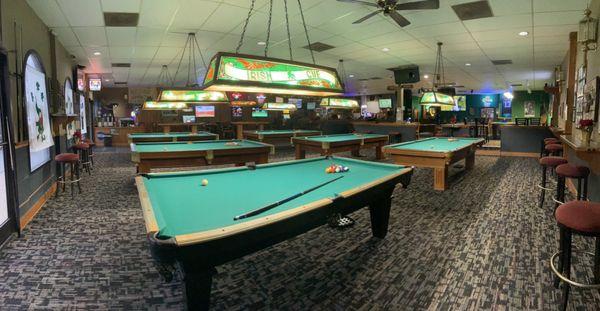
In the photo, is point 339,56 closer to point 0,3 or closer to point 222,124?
point 0,3

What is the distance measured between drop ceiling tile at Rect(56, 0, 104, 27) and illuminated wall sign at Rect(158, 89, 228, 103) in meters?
1.55

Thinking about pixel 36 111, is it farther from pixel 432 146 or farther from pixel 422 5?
pixel 432 146

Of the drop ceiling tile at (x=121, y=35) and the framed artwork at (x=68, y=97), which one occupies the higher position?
the drop ceiling tile at (x=121, y=35)

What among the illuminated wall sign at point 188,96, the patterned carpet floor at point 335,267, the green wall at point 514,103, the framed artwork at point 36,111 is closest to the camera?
the patterned carpet floor at point 335,267

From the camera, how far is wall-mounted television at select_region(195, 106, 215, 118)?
16.9 metres

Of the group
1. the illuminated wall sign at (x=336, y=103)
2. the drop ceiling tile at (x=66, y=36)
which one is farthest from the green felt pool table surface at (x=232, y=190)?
the illuminated wall sign at (x=336, y=103)

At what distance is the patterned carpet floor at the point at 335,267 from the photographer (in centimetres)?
221

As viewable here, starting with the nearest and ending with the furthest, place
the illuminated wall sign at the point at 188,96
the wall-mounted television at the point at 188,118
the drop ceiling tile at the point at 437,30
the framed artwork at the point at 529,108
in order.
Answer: the drop ceiling tile at the point at 437,30
the illuminated wall sign at the point at 188,96
the wall-mounted television at the point at 188,118
the framed artwork at the point at 529,108

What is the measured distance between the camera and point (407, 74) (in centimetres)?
1016

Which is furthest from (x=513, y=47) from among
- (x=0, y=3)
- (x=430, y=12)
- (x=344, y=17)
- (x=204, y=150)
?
(x=0, y=3)

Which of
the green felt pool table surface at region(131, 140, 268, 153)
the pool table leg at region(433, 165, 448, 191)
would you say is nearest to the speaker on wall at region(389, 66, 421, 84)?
the pool table leg at region(433, 165, 448, 191)

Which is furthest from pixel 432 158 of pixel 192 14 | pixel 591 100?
pixel 192 14

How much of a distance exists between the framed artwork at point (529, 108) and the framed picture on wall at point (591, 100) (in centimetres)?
1657

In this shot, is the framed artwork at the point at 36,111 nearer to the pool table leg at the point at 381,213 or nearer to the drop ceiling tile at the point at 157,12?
the drop ceiling tile at the point at 157,12
